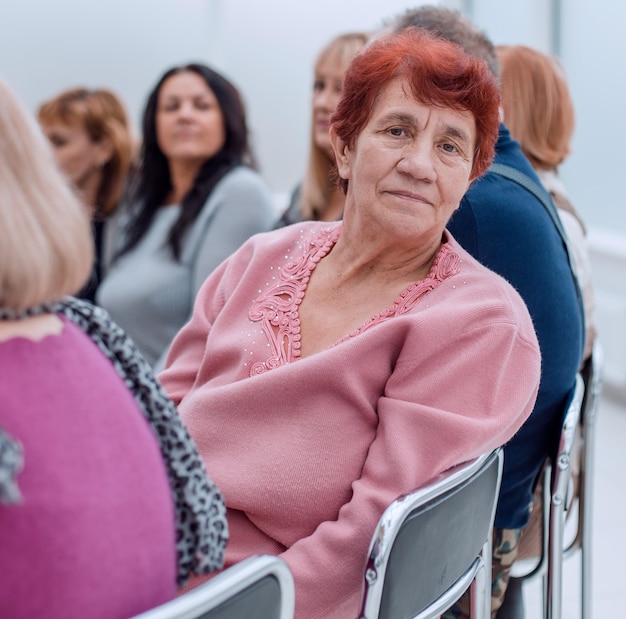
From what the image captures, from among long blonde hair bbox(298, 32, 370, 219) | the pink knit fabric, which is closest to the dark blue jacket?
the pink knit fabric

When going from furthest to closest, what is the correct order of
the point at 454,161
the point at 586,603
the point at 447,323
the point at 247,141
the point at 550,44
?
the point at 550,44, the point at 247,141, the point at 586,603, the point at 454,161, the point at 447,323

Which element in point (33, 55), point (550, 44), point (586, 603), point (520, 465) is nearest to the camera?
point (520, 465)

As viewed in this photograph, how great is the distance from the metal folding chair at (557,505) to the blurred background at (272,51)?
2.87 metres

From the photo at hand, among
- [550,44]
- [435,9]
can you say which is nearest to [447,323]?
[435,9]

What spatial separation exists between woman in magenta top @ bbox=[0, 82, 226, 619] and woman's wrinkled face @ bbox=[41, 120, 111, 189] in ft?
9.03

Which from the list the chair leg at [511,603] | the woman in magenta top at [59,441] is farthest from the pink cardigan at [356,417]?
the chair leg at [511,603]

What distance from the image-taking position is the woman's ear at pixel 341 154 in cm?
158

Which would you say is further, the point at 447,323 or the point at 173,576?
the point at 447,323

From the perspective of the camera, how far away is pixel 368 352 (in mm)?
1323

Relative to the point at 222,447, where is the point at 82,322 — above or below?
above

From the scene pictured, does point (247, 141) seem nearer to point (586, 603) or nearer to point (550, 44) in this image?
point (586, 603)

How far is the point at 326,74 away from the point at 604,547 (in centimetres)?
171

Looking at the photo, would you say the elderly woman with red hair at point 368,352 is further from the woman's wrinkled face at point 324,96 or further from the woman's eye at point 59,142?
the woman's eye at point 59,142

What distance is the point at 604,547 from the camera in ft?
9.21
